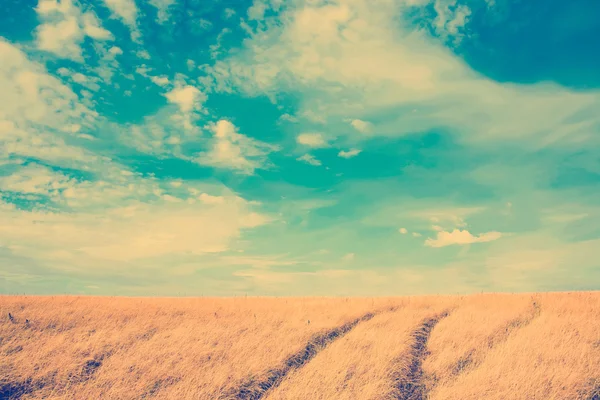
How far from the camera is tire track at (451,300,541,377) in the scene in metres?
14.9

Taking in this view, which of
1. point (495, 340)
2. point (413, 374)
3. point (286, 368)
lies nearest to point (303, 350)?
point (286, 368)

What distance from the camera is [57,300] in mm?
21438

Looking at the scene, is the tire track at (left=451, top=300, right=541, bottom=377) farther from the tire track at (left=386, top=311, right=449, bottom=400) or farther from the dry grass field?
the tire track at (left=386, top=311, right=449, bottom=400)

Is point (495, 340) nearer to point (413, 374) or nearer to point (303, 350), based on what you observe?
point (413, 374)

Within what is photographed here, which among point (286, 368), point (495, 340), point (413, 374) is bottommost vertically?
point (413, 374)

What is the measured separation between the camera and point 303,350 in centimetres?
1617

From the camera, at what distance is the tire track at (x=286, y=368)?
13570 millimetres

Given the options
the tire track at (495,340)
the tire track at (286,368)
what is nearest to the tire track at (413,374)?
the tire track at (495,340)

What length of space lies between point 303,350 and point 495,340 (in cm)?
707

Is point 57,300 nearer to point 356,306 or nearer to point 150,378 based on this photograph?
point 150,378

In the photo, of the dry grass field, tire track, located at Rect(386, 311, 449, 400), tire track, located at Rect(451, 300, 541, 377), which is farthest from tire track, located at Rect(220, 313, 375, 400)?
tire track, located at Rect(451, 300, 541, 377)

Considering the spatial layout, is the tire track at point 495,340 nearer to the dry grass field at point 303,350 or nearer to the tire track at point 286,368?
the dry grass field at point 303,350

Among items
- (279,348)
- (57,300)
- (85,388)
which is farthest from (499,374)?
(57,300)

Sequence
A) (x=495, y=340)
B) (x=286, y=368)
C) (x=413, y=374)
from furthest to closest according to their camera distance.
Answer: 1. (x=495, y=340)
2. (x=286, y=368)
3. (x=413, y=374)
